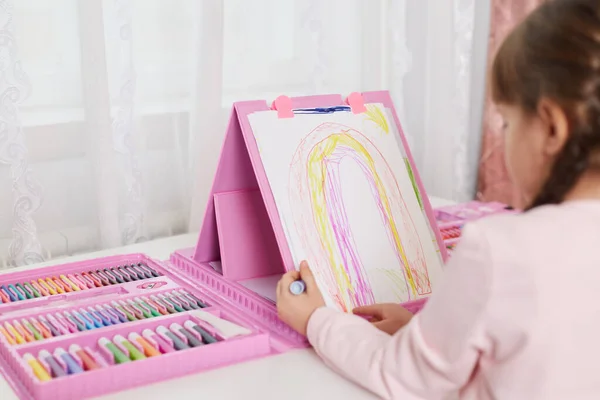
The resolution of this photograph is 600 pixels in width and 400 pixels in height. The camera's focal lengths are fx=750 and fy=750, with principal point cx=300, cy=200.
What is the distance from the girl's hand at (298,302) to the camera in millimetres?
884

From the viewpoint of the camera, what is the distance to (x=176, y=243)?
1320 millimetres

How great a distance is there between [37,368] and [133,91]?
0.62 meters

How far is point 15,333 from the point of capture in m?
0.87

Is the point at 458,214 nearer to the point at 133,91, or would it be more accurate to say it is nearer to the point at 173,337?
the point at 133,91

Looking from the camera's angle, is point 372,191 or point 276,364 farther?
point 372,191

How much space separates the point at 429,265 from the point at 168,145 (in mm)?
568

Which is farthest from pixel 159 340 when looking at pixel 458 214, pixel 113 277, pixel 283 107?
pixel 458 214

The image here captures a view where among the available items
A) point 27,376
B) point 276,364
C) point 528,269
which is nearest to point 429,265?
point 276,364

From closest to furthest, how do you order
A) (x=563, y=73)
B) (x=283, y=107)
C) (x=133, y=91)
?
1. (x=563, y=73)
2. (x=283, y=107)
3. (x=133, y=91)

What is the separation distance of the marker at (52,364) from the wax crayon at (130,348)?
7 cm

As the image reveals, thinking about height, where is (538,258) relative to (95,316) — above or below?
above

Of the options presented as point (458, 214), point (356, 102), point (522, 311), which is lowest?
point (458, 214)

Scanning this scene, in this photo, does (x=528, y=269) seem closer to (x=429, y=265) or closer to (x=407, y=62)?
(x=429, y=265)

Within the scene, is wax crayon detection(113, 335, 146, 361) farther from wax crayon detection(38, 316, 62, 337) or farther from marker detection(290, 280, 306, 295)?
marker detection(290, 280, 306, 295)
